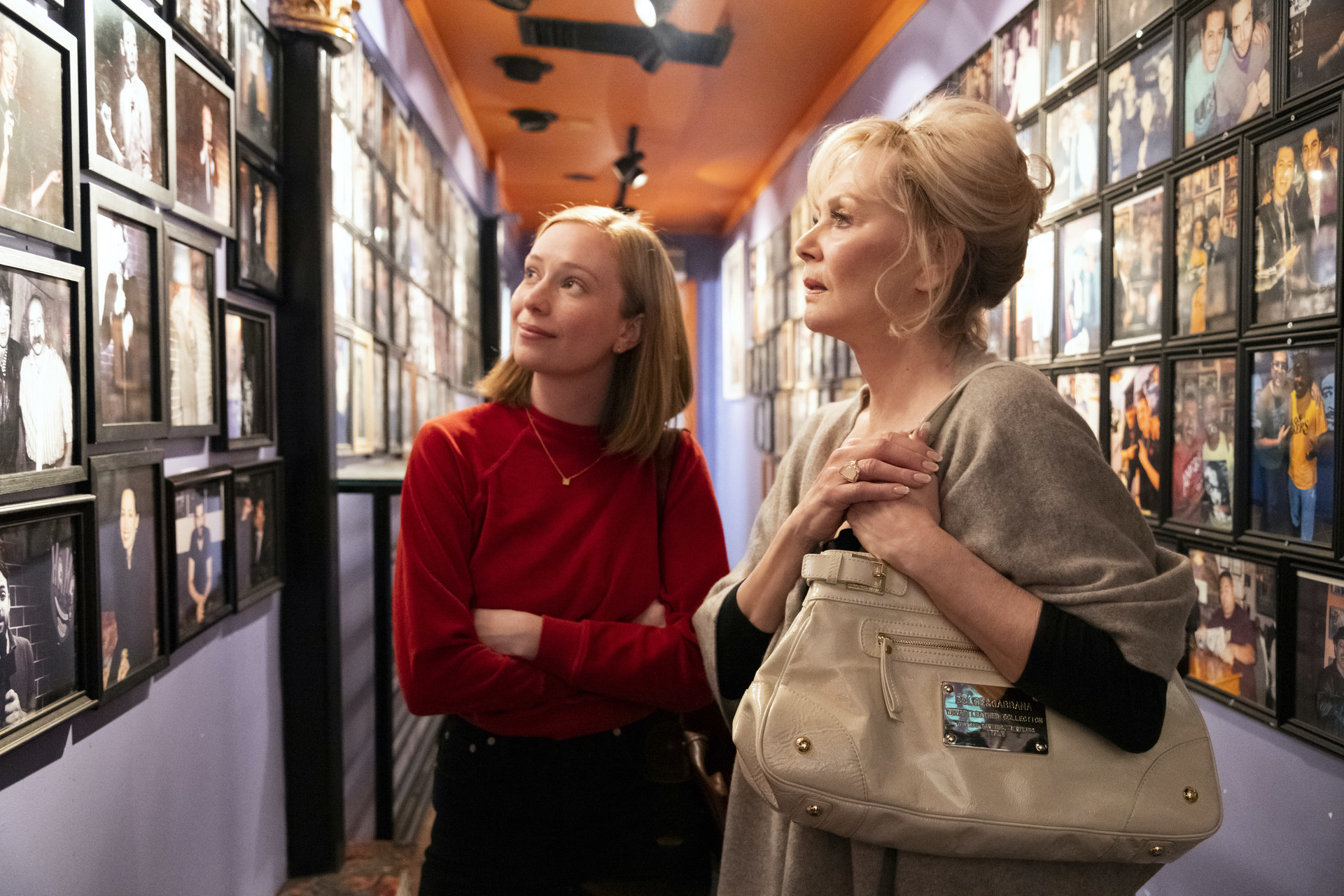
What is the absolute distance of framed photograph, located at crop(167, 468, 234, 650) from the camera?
162 centimetres

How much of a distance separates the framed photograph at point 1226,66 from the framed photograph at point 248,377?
2130 mm

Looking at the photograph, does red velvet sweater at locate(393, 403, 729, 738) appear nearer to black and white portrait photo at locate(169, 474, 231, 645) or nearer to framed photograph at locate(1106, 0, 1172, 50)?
black and white portrait photo at locate(169, 474, 231, 645)

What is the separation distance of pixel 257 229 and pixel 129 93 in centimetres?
61

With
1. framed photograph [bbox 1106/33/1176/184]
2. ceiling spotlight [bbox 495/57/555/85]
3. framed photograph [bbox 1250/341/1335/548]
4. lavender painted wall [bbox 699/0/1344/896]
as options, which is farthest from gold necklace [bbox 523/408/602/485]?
ceiling spotlight [bbox 495/57/555/85]

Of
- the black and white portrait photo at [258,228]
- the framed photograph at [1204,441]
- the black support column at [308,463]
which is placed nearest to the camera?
the framed photograph at [1204,441]

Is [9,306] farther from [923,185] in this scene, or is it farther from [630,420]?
[923,185]

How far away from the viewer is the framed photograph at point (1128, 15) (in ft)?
6.87

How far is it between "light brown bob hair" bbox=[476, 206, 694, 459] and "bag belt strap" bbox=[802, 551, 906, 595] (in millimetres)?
602

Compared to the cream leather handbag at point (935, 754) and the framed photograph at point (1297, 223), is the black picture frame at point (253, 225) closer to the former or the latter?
the cream leather handbag at point (935, 754)

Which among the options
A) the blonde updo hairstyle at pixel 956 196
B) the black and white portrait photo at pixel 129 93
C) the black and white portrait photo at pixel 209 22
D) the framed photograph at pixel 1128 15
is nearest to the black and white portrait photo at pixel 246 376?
the black and white portrait photo at pixel 129 93

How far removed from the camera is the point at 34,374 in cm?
113

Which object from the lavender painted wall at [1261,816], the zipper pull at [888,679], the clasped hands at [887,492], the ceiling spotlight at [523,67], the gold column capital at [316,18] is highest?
the ceiling spotlight at [523,67]

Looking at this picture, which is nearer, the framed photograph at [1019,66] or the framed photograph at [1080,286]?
the framed photograph at [1080,286]

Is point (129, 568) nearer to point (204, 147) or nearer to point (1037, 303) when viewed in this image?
point (204, 147)
